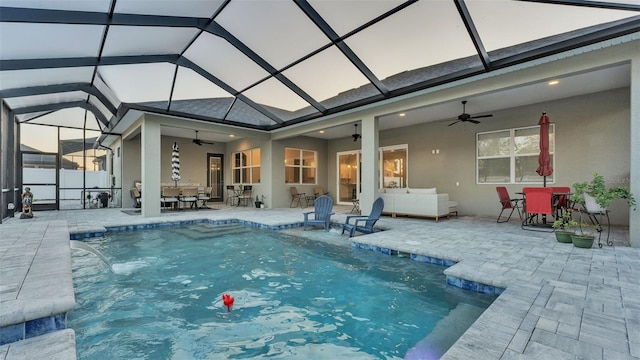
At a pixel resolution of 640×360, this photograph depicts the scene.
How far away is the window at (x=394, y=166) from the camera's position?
10.6 metres

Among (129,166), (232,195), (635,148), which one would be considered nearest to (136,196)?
(129,166)

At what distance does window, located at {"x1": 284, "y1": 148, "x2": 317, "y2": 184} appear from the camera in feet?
40.0

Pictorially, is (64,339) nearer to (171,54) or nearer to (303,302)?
(303,302)

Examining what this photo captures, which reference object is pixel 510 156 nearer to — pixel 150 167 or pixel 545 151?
pixel 545 151

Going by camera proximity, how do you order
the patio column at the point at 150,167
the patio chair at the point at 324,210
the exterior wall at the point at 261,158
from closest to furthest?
the patio chair at the point at 324,210 → the patio column at the point at 150,167 → the exterior wall at the point at 261,158

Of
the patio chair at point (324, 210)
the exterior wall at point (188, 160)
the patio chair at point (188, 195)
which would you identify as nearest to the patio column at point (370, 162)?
the patio chair at point (324, 210)

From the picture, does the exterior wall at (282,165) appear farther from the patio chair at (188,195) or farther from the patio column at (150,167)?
the patio column at (150,167)

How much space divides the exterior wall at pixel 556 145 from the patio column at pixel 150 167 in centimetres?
777

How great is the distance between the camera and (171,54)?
6.38 metres

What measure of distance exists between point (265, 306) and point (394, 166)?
8.93 m

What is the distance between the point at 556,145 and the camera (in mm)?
7344

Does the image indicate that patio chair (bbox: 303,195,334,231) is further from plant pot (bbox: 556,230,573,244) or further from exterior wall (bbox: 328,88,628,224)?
exterior wall (bbox: 328,88,628,224)

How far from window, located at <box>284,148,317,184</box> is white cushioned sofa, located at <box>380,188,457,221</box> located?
489 centimetres

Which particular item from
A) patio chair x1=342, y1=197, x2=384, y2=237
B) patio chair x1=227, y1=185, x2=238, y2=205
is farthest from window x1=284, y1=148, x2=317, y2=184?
patio chair x1=342, y1=197, x2=384, y2=237
